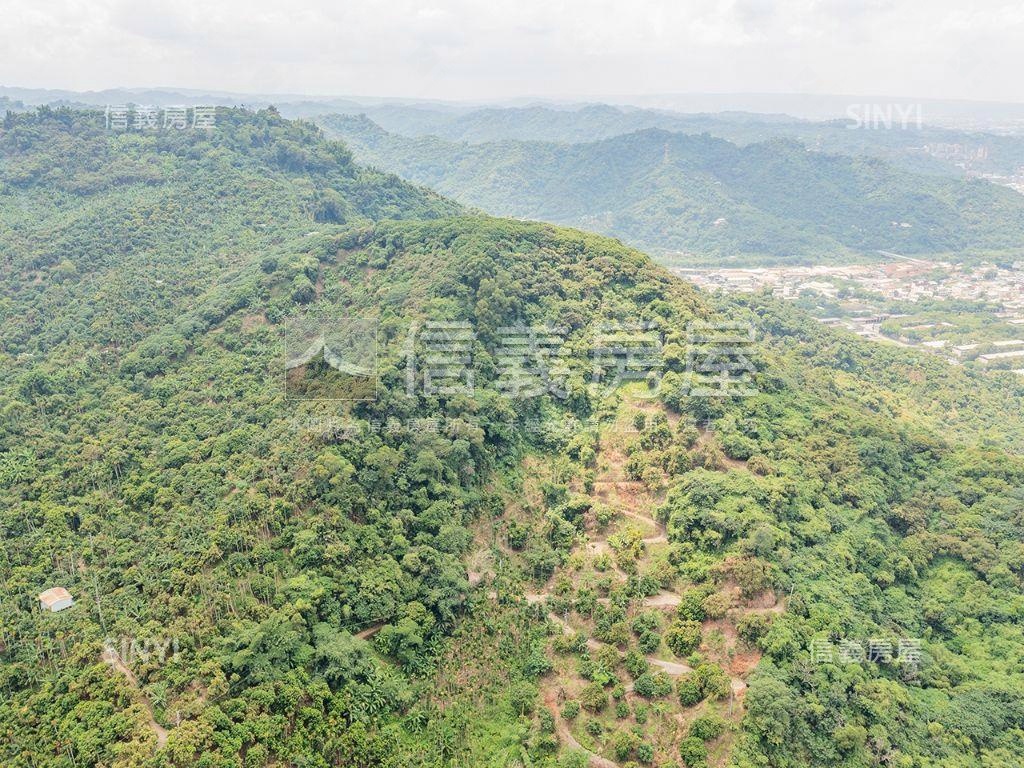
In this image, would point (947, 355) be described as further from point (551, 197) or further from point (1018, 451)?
point (551, 197)

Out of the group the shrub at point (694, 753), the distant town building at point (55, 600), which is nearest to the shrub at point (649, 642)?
the shrub at point (694, 753)

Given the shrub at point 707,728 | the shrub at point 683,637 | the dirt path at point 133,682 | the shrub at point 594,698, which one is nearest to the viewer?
the dirt path at point 133,682

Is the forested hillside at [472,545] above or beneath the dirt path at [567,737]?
above

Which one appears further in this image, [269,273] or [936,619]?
[269,273]

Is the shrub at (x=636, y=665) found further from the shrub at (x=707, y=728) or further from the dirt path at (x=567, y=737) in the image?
the dirt path at (x=567, y=737)

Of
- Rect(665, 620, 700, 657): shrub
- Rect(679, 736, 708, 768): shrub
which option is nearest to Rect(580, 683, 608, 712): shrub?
Rect(679, 736, 708, 768): shrub

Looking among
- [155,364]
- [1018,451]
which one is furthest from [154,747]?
[1018,451]
